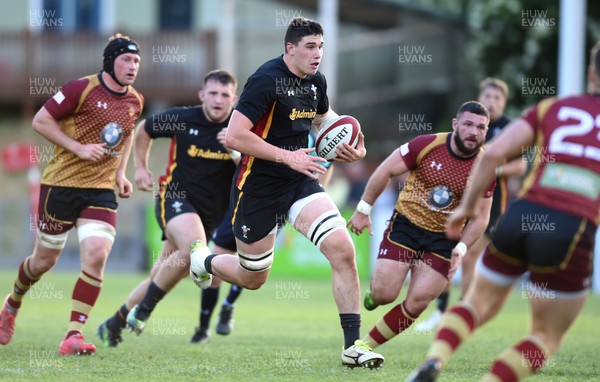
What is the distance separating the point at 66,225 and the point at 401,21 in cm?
2245

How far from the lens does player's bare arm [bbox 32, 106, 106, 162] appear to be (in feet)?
27.3

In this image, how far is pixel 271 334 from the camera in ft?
35.7

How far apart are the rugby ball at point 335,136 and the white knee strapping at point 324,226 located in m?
0.54

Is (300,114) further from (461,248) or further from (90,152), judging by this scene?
(90,152)

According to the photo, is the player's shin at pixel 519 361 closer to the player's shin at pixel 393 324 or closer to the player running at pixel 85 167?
the player's shin at pixel 393 324

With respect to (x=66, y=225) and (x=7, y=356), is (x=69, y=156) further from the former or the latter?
(x=7, y=356)

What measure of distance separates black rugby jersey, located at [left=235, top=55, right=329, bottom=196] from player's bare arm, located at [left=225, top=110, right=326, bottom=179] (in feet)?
0.40

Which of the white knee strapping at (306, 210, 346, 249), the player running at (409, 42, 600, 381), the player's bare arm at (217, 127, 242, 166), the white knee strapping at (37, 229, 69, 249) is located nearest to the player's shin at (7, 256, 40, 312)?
the white knee strapping at (37, 229, 69, 249)

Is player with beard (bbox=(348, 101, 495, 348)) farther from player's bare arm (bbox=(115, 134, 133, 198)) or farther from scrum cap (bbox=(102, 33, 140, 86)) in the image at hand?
scrum cap (bbox=(102, 33, 140, 86))

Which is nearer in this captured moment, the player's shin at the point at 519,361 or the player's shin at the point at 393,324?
the player's shin at the point at 519,361

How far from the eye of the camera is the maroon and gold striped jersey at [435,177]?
27.1ft

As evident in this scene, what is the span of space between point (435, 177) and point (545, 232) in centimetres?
304

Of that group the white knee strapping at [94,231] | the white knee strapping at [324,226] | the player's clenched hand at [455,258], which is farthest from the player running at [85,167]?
the player's clenched hand at [455,258]

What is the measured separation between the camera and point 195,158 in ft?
31.1
